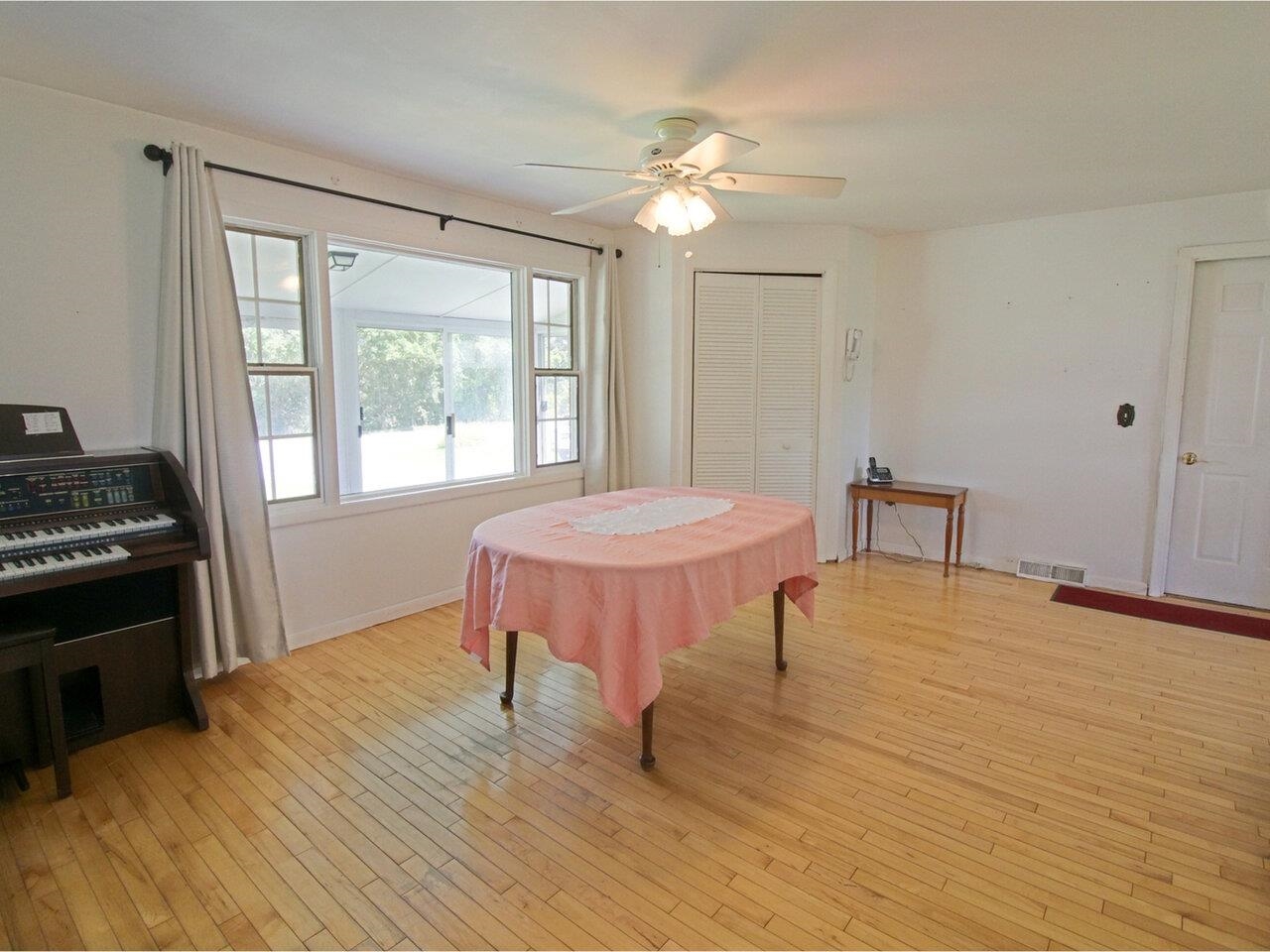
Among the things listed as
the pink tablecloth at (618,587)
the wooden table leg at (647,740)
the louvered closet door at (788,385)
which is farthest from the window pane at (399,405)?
the wooden table leg at (647,740)

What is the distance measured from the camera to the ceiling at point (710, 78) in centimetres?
194

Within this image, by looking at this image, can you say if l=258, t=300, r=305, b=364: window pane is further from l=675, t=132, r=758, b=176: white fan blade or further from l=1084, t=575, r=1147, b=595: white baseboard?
l=1084, t=575, r=1147, b=595: white baseboard

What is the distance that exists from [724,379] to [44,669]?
392 cm

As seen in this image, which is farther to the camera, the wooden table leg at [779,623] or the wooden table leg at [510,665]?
the wooden table leg at [779,623]

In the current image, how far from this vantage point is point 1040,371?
14.6ft

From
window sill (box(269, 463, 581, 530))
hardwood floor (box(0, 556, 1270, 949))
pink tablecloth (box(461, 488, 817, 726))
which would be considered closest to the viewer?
hardwood floor (box(0, 556, 1270, 949))

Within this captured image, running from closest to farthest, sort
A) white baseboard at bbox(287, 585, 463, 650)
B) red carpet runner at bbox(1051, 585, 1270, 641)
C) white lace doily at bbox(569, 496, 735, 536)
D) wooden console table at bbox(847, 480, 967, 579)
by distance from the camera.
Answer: white lace doily at bbox(569, 496, 735, 536)
white baseboard at bbox(287, 585, 463, 650)
red carpet runner at bbox(1051, 585, 1270, 641)
wooden console table at bbox(847, 480, 967, 579)

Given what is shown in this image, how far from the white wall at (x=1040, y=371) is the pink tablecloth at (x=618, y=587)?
9.37 feet

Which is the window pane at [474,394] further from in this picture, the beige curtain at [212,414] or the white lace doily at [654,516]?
the white lace doily at [654,516]

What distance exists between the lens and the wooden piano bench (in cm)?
204

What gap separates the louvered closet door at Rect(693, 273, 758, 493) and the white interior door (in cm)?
268

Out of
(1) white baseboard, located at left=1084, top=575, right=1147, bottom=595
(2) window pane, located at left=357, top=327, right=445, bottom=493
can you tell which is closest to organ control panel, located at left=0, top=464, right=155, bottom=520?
(2) window pane, located at left=357, top=327, right=445, bottom=493

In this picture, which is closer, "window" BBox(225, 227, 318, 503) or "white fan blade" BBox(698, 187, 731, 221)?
"white fan blade" BBox(698, 187, 731, 221)

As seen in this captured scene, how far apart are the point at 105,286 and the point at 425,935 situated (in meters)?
2.78
